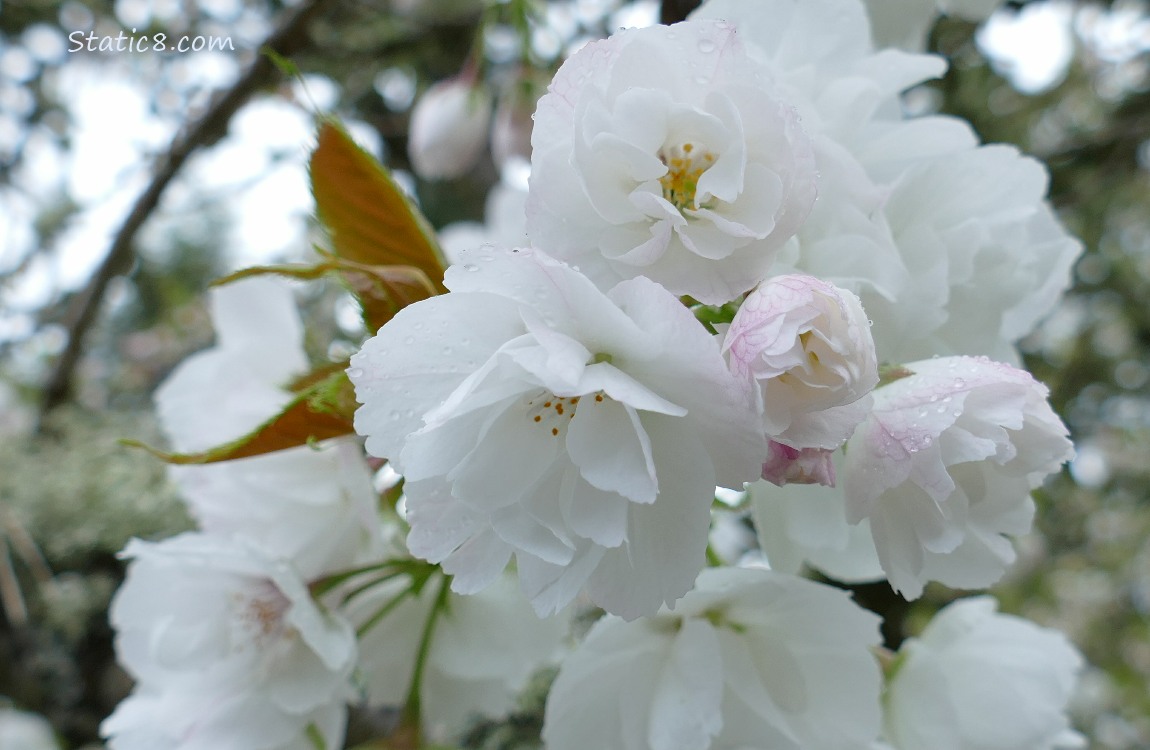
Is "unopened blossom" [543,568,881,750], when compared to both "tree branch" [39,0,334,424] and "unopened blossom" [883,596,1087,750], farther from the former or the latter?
"tree branch" [39,0,334,424]

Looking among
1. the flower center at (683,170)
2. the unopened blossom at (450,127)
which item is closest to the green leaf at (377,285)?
the flower center at (683,170)

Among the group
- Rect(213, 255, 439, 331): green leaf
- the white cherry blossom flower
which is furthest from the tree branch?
the white cherry blossom flower

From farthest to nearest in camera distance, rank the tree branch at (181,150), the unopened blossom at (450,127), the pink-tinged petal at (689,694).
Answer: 1. the unopened blossom at (450,127)
2. the tree branch at (181,150)
3. the pink-tinged petal at (689,694)

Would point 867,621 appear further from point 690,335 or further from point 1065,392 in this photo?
point 1065,392

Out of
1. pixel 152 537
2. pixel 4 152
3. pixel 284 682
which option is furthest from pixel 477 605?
pixel 4 152

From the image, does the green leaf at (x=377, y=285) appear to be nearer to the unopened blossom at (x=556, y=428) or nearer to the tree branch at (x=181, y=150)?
the unopened blossom at (x=556, y=428)

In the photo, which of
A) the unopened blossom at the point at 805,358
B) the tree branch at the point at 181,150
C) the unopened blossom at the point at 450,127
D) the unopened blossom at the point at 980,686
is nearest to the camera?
the unopened blossom at the point at 805,358

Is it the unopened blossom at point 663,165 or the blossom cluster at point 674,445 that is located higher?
the unopened blossom at point 663,165

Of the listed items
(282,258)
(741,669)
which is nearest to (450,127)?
(282,258)
